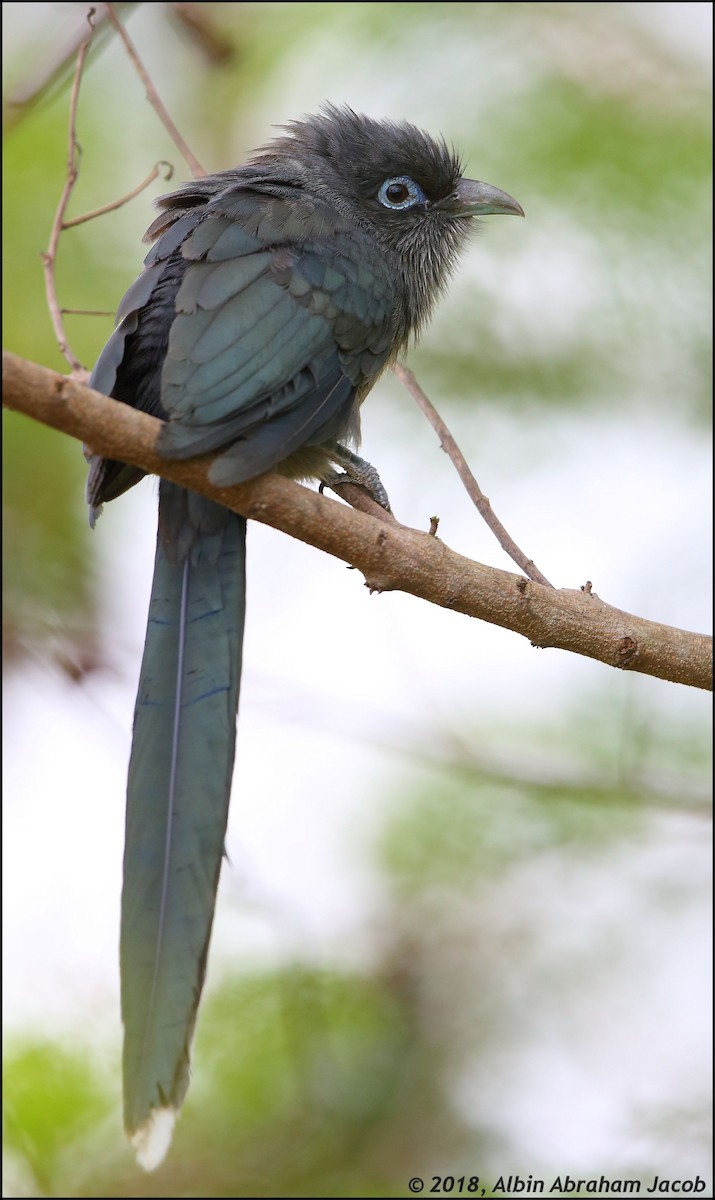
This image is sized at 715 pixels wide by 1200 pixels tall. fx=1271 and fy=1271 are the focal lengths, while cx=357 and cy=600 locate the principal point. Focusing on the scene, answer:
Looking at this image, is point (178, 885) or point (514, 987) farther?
point (514, 987)

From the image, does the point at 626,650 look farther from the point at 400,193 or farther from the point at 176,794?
the point at 400,193

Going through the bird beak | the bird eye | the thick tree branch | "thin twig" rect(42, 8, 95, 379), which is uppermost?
the bird beak

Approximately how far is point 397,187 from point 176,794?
1.93 meters

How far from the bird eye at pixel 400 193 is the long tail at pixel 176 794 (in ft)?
4.10

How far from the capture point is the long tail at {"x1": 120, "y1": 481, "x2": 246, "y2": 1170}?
2459 mm

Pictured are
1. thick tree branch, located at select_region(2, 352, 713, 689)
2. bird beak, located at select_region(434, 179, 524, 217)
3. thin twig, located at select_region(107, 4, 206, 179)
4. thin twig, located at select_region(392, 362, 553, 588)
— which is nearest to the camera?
thick tree branch, located at select_region(2, 352, 713, 689)

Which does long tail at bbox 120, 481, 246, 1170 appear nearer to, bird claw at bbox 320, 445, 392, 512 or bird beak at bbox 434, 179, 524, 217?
bird claw at bbox 320, 445, 392, 512

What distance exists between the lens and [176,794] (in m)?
2.65

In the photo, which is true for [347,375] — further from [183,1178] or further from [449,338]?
[183,1178]

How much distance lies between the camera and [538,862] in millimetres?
4359

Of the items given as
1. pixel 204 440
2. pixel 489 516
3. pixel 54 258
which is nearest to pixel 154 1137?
pixel 204 440

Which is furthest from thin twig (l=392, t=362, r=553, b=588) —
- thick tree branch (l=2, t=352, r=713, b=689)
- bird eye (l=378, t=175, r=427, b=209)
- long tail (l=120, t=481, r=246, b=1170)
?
bird eye (l=378, t=175, r=427, b=209)

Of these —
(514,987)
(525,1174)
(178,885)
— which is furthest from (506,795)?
(178,885)

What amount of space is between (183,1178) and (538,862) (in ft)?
5.11
